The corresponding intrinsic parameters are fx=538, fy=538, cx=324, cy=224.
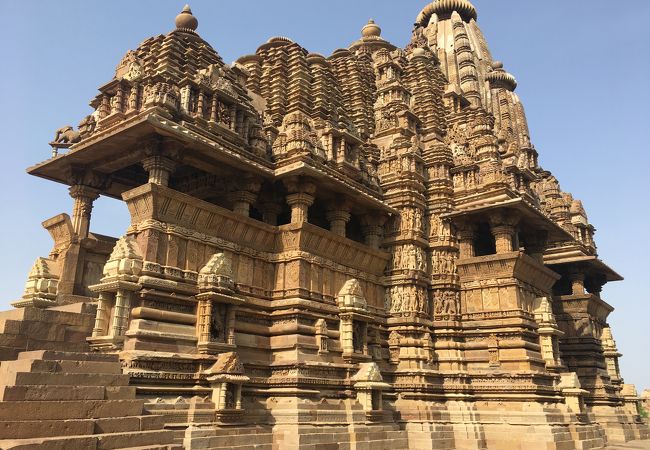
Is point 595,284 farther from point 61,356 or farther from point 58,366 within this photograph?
point 58,366

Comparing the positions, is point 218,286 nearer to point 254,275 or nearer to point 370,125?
point 254,275

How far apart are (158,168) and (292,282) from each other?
4841 mm

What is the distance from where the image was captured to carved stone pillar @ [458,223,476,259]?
20.3 meters

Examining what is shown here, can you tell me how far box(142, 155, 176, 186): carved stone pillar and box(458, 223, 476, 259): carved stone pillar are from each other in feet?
38.3

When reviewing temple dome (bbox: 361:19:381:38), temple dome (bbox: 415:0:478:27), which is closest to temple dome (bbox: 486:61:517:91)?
temple dome (bbox: 415:0:478:27)

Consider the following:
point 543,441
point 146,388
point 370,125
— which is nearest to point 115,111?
point 146,388

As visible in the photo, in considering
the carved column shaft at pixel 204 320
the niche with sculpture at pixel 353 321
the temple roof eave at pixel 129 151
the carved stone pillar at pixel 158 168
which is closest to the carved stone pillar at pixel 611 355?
the niche with sculpture at pixel 353 321

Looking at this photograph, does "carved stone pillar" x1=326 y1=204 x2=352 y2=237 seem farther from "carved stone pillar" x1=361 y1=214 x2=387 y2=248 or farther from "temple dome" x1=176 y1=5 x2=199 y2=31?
"temple dome" x1=176 y1=5 x2=199 y2=31

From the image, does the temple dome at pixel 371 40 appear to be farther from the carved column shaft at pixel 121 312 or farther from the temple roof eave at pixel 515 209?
the carved column shaft at pixel 121 312

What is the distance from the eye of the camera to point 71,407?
8688 millimetres

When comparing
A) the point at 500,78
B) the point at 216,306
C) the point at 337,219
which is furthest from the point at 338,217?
the point at 500,78

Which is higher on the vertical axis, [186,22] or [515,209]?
[186,22]

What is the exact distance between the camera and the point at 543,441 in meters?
16.5

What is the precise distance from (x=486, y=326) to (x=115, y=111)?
1386cm
